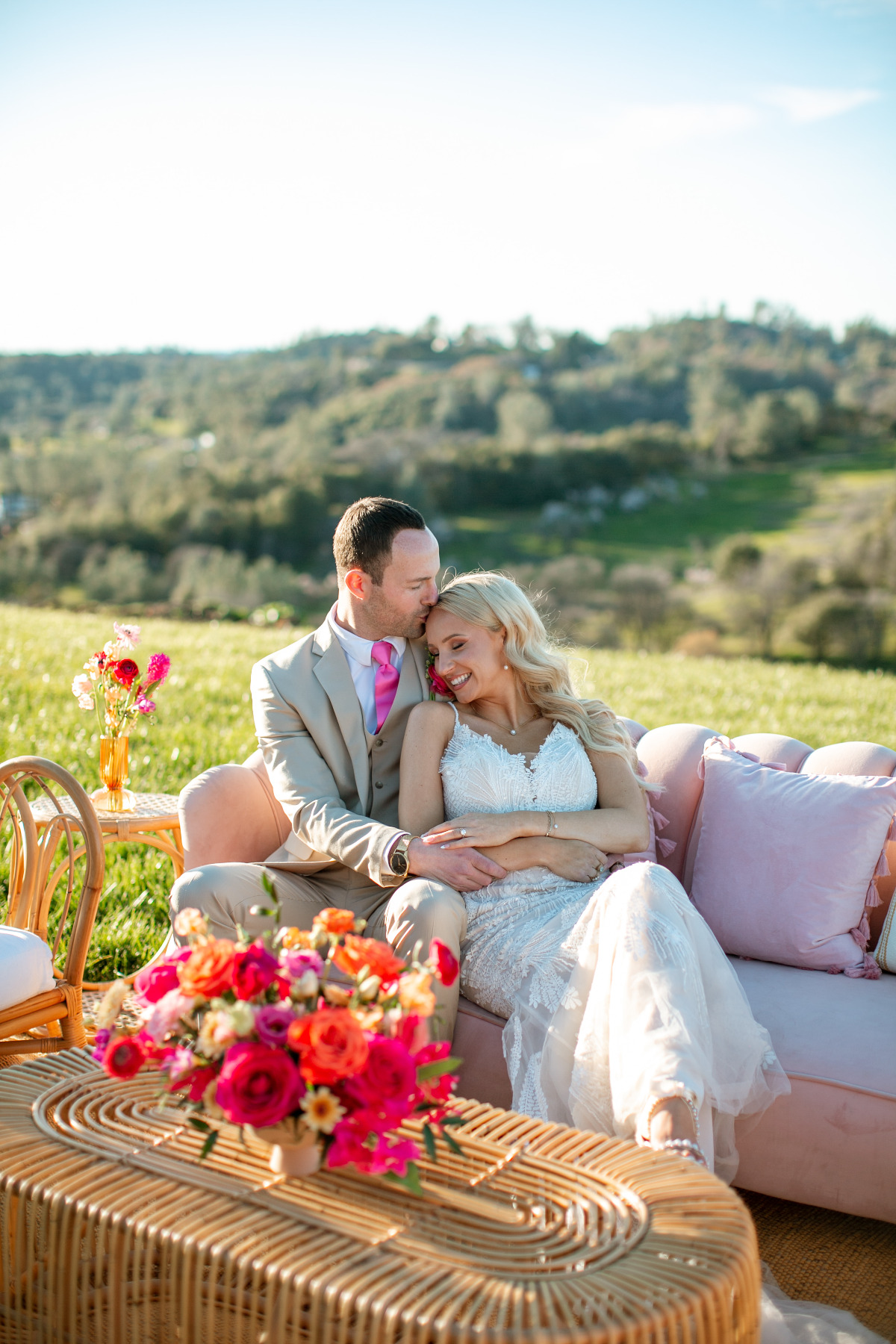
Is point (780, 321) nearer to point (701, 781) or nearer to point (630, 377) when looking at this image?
point (630, 377)

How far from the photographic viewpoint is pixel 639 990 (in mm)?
2387

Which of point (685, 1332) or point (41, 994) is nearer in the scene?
point (685, 1332)

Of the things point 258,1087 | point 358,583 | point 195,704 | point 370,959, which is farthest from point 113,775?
point 195,704

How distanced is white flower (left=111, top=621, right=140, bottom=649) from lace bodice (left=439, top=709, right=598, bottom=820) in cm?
150

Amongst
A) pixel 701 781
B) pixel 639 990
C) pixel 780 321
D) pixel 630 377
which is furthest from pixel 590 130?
pixel 780 321

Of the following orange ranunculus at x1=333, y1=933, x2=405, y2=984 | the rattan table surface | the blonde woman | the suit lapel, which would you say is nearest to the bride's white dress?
the blonde woman

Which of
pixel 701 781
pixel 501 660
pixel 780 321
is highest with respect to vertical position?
pixel 780 321

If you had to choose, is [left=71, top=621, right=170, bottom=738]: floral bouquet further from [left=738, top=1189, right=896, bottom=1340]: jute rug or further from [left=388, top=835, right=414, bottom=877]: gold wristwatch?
[left=738, top=1189, right=896, bottom=1340]: jute rug

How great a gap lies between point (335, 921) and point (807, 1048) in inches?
55.1

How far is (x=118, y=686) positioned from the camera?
4.07 meters

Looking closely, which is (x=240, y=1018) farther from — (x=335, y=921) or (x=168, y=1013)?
(x=335, y=921)

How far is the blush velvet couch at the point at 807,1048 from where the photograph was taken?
8.09ft

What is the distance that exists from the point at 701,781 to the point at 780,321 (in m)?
44.2

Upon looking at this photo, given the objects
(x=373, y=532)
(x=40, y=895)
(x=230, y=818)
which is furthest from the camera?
(x=40, y=895)
